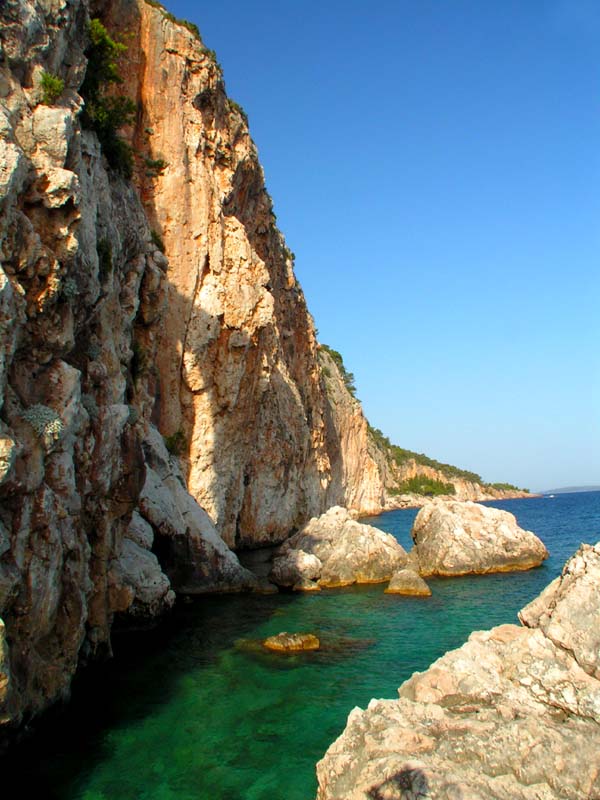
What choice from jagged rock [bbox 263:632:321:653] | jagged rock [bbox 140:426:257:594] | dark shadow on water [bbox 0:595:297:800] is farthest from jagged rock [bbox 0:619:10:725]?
jagged rock [bbox 140:426:257:594]

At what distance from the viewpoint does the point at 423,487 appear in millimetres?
122375

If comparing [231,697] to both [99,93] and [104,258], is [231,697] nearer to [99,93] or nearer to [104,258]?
[104,258]

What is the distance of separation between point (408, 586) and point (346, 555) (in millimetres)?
4185

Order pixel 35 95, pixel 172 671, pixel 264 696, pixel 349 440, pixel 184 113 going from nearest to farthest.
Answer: pixel 35 95, pixel 264 696, pixel 172 671, pixel 184 113, pixel 349 440

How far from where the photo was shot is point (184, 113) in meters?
31.4

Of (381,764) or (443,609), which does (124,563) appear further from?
(381,764)

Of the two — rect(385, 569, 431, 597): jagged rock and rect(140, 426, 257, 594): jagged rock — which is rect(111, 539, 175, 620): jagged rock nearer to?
rect(140, 426, 257, 594): jagged rock

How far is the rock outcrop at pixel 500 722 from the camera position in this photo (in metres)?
7.57

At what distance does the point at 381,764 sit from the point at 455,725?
136 centimetres

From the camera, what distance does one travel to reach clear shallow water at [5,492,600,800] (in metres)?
9.80

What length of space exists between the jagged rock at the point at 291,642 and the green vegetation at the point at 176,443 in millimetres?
13981

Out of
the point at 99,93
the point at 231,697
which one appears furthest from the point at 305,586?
the point at 99,93

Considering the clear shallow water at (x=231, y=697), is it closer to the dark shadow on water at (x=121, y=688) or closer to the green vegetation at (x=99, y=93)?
the dark shadow on water at (x=121, y=688)

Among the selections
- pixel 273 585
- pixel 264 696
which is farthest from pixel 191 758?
pixel 273 585
